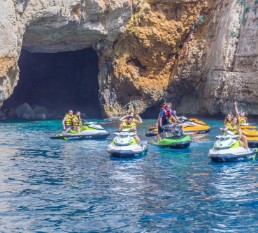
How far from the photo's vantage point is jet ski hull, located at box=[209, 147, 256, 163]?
17.0 meters

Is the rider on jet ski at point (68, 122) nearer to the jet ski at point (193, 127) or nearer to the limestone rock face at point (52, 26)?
the jet ski at point (193, 127)

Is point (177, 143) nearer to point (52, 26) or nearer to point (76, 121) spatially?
point (76, 121)

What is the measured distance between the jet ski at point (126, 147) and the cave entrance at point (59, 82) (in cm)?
2619

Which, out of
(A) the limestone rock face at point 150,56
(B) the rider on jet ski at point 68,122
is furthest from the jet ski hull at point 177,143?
(A) the limestone rock face at point 150,56

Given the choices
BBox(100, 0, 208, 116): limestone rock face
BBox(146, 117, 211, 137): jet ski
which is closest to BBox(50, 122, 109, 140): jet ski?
BBox(146, 117, 211, 137): jet ski

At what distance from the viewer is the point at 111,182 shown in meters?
14.2

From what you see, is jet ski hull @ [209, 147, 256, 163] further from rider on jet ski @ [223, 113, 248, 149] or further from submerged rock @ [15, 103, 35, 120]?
submerged rock @ [15, 103, 35, 120]

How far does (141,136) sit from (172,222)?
1664 cm

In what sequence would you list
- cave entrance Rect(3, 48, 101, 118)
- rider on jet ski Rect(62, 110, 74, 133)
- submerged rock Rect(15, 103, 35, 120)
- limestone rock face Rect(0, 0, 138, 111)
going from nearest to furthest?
rider on jet ski Rect(62, 110, 74, 133)
limestone rock face Rect(0, 0, 138, 111)
submerged rock Rect(15, 103, 35, 120)
cave entrance Rect(3, 48, 101, 118)

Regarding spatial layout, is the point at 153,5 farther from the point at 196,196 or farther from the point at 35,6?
the point at 196,196

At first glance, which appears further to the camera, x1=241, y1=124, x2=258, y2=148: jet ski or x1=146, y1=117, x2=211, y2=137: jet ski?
x1=146, y1=117, x2=211, y2=137: jet ski

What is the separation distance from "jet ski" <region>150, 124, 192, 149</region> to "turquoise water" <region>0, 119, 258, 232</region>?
0.54m

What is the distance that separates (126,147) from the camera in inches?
738

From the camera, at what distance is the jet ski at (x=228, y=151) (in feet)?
55.9
